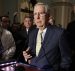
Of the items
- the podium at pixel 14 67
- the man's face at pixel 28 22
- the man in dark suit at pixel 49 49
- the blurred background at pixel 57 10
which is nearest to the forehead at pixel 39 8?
the man in dark suit at pixel 49 49

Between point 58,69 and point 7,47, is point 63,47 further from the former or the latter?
point 7,47

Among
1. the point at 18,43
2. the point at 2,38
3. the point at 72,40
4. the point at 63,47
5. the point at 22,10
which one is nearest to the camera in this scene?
the point at 63,47

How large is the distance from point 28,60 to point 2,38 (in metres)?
0.88

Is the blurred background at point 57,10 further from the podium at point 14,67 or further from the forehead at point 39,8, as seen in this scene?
the podium at point 14,67

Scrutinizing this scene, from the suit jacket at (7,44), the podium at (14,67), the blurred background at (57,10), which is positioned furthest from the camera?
the blurred background at (57,10)

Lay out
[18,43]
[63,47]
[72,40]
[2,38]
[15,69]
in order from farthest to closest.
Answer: [18,43]
[72,40]
[2,38]
[63,47]
[15,69]

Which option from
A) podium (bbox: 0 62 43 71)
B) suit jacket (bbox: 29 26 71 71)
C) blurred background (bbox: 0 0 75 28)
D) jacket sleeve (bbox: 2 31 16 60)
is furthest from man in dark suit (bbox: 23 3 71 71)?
blurred background (bbox: 0 0 75 28)

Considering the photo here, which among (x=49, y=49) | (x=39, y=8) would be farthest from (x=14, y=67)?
(x=39, y=8)

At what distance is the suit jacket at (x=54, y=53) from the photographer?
91.0 inches

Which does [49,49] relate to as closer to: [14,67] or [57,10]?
[14,67]

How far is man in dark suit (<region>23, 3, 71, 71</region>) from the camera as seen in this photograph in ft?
7.59

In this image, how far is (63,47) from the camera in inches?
91.1

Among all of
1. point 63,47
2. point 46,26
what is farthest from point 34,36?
point 63,47

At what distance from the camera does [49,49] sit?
2.37 meters
